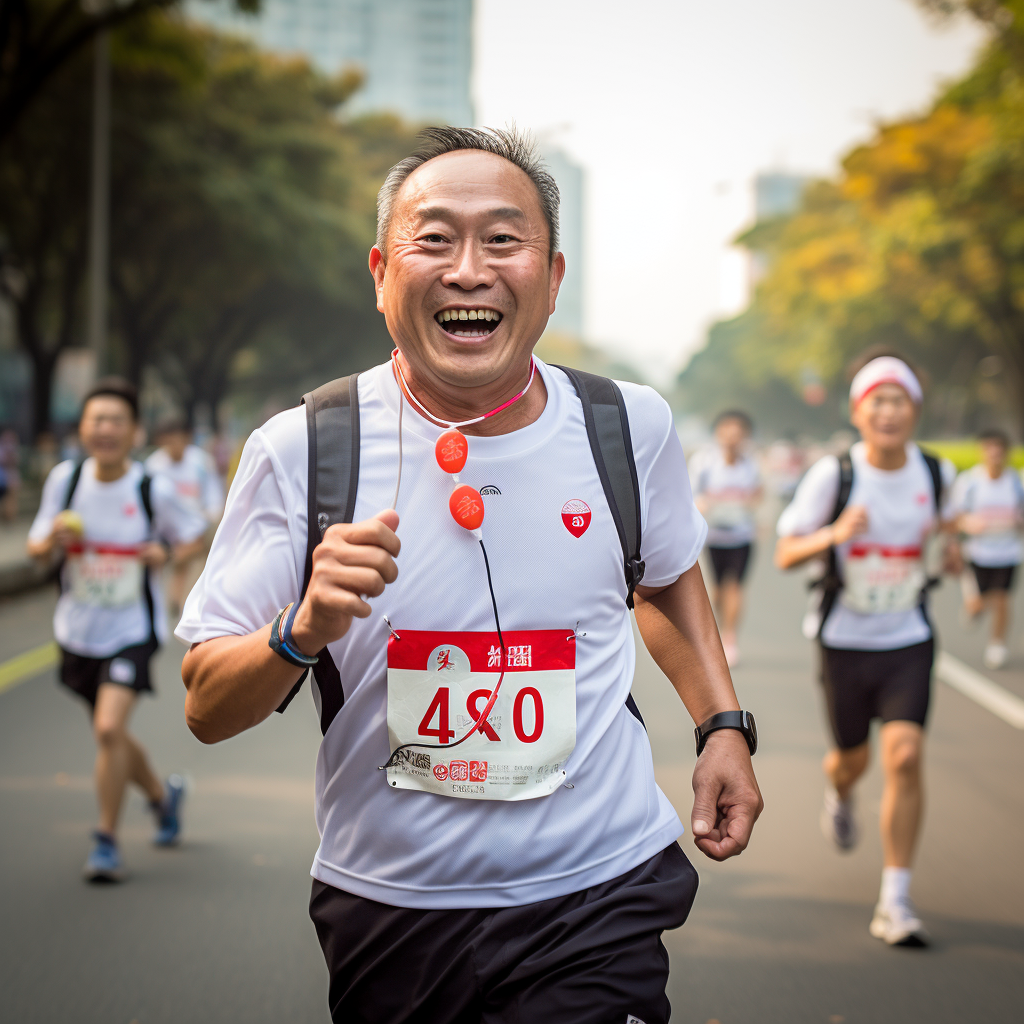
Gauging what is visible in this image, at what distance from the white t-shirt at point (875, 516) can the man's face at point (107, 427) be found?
2.72m

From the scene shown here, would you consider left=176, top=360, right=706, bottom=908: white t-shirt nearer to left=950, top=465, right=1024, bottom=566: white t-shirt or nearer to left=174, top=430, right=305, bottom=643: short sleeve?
left=174, top=430, right=305, bottom=643: short sleeve

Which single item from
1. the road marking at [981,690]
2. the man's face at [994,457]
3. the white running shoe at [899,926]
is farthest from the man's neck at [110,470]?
the man's face at [994,457]

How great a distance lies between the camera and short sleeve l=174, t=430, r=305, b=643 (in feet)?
6.45

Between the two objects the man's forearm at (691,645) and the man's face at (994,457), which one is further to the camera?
the man's face at (994,457)

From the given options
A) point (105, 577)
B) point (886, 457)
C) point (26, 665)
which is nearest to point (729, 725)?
point (886, 457)

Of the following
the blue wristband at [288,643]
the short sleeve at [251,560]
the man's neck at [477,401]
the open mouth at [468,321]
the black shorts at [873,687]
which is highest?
the open mouth at [468,321]

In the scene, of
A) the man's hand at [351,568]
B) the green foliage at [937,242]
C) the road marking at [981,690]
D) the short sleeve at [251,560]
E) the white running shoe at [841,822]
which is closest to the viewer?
the man's hand at [351,568]

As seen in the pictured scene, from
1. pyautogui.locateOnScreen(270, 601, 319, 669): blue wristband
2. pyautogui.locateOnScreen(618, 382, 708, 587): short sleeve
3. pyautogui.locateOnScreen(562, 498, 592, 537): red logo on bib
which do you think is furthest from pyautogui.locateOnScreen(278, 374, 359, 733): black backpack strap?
pyautogui.locateOnScreen(618, 382, 708, 587): short sleeve

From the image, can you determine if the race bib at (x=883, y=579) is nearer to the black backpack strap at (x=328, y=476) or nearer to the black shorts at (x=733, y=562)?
the black backpack strap at (x=328, y=476)

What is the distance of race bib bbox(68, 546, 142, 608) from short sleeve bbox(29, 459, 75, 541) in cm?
18

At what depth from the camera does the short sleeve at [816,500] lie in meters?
4.73

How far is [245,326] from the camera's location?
39.6 m

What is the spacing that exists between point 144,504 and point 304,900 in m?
1.92

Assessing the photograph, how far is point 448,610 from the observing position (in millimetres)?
2021
